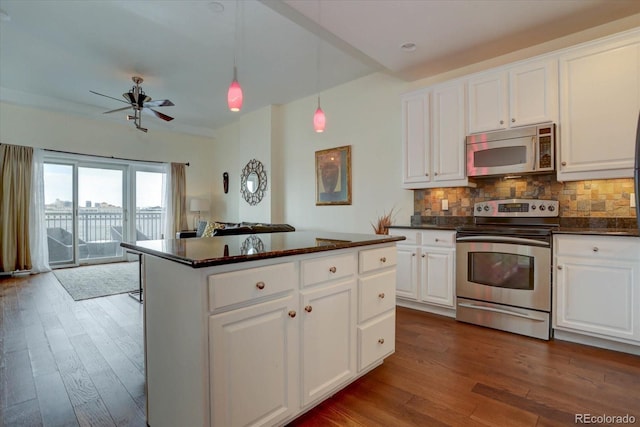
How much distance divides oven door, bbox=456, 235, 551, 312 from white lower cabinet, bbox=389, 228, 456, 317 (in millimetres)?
101

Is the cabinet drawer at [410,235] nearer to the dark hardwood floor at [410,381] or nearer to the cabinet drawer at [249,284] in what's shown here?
the dark hardwood floor at [410,381]

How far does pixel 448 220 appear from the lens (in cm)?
361

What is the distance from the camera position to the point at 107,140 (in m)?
6.12

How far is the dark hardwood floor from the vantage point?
5.44 feet

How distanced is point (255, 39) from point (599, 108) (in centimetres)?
324

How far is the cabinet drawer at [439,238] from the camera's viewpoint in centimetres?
310

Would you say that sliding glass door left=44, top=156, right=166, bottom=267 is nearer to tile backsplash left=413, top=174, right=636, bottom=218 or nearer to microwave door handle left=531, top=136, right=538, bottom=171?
tile backsplash left=413, top=174, right=636, bottom=218

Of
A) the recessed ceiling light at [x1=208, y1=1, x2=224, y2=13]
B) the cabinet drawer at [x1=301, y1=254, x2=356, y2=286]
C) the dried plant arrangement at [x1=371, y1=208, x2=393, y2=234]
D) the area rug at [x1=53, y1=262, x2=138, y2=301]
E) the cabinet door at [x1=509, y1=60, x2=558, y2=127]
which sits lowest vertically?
the area rug at [x1=53, y1=262, x2=138, y2=301]

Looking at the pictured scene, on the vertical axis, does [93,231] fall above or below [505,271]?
above

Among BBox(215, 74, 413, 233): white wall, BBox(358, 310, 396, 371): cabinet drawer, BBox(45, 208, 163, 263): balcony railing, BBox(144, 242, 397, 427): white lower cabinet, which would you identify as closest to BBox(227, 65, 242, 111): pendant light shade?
BBox(144, 242, 397, 427): white lower cabinet

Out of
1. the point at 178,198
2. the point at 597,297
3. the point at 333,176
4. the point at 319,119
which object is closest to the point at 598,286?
the point at 597,297

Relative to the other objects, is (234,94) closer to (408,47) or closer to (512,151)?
(408,47)

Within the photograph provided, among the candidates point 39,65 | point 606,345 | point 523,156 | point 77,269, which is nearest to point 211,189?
point 77,269

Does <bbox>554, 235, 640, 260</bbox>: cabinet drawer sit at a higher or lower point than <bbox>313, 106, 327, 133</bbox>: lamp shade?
lower
